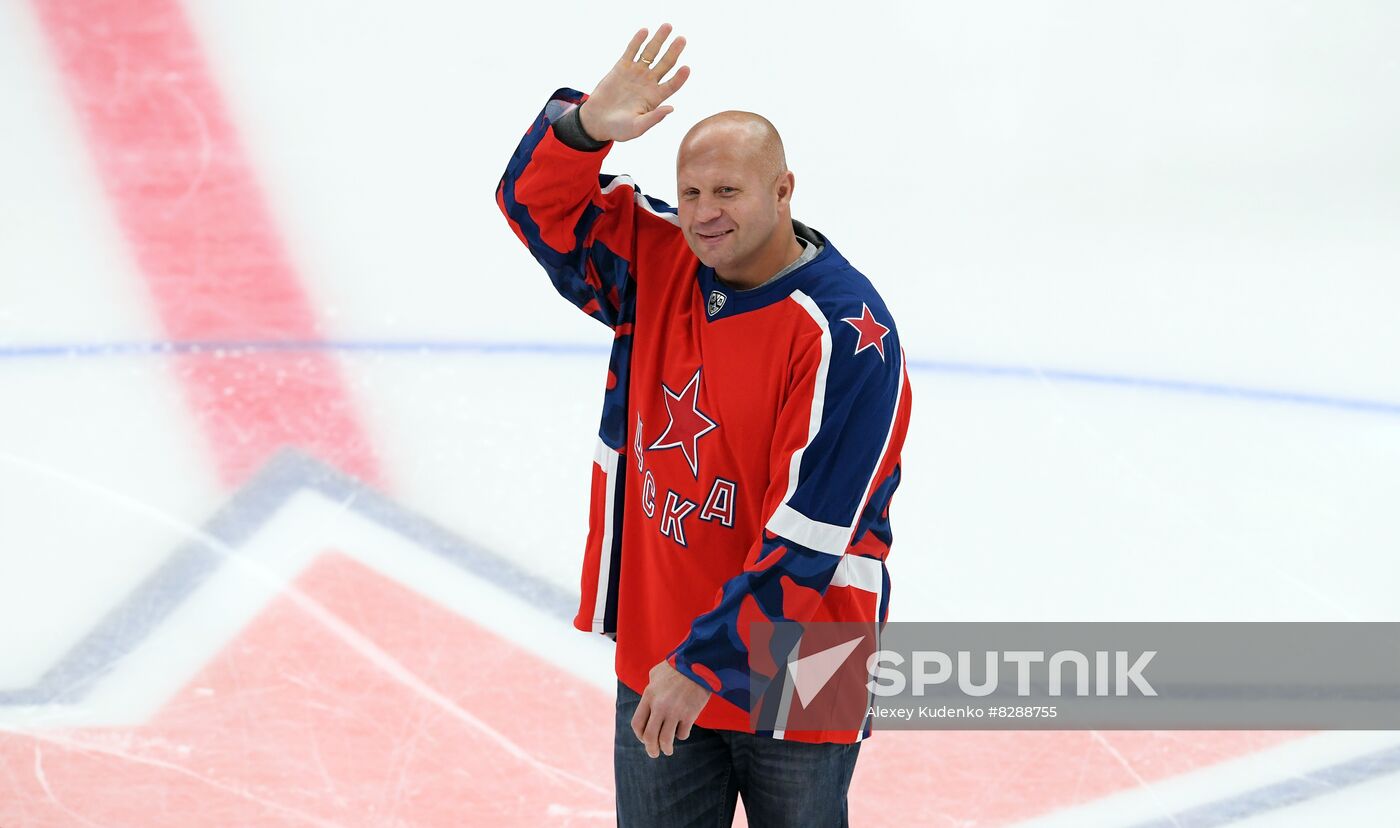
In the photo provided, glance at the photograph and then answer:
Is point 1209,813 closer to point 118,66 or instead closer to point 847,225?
point 847,225

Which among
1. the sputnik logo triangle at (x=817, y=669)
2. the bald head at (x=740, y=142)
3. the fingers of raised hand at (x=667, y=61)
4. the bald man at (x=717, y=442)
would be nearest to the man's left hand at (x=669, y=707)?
the bald man at (x=717, y=442)

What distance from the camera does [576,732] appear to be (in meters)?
2.52

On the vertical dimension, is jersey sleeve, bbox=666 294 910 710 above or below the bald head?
below

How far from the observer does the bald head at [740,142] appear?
1529 millimetres

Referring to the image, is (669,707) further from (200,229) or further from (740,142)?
(200,229)

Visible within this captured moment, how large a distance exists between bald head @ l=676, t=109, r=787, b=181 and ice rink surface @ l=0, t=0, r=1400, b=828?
1204mm

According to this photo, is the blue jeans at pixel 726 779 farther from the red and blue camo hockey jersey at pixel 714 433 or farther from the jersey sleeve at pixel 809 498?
the jersey sleeve at pixel 809 498

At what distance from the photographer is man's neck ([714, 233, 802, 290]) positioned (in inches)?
62.2

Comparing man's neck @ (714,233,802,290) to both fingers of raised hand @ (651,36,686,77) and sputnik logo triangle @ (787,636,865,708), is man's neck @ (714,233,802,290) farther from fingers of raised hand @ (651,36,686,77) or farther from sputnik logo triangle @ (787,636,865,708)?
sputnik logo triangle @ (787,636,865,708)

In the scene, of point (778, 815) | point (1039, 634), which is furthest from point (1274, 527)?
point (778, 815)

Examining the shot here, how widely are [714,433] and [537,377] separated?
7.26 ft

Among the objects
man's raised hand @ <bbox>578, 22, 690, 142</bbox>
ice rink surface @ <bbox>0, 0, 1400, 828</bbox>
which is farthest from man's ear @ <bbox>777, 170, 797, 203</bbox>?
ice rink surface @ <bbox>0, 0, 1400, 828</bbox>

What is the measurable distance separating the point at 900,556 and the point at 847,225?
1.59 metres

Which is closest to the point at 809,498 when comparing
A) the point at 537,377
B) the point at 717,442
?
the point at 717,442
